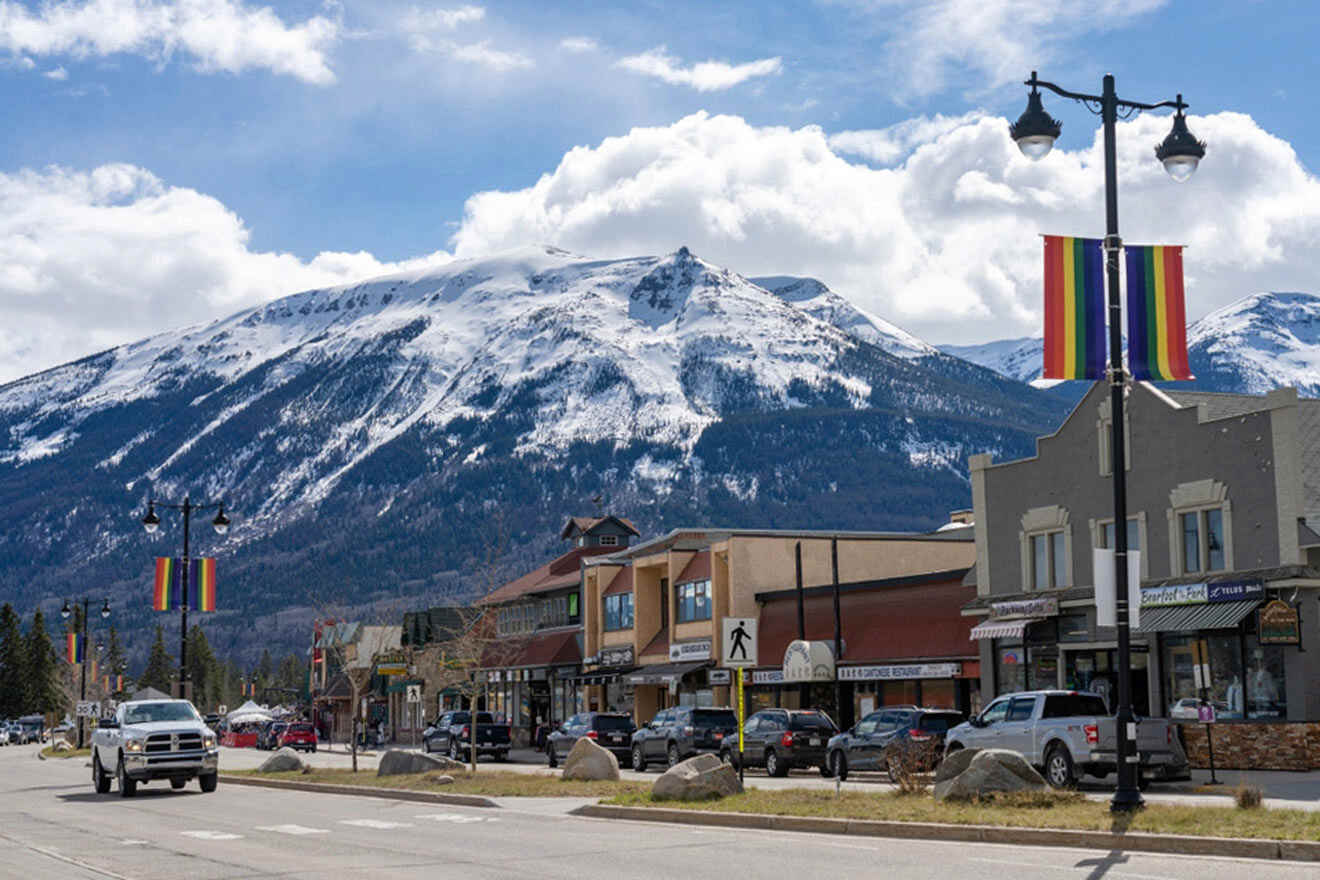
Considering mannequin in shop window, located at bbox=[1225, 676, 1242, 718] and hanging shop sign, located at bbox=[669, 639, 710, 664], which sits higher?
hanging shop sign, located at bbox=[669, 639, 710, 664]

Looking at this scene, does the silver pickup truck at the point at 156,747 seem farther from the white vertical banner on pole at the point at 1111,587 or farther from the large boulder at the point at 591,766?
the white vertical banner on pole at the point at 1111,587


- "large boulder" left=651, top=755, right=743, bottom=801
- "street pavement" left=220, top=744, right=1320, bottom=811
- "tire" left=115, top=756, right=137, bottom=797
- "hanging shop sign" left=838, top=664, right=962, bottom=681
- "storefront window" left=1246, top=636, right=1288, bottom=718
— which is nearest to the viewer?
"street pavement" left=220, top=744, right=1320, bottom=811

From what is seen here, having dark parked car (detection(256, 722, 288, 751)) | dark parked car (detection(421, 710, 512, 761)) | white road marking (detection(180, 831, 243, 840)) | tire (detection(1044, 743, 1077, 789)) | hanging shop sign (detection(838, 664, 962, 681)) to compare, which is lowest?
dark parked car (detection(256, 722, 288, 751))

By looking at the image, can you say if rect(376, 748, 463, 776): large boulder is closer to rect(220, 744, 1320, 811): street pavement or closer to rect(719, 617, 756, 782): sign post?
rect(220, 744, 1320, 811): street pavement

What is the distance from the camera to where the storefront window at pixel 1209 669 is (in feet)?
120

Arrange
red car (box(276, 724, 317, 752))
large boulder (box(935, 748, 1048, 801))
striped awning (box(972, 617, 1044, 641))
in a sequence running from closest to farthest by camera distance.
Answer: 1. large boulder (box(935, 748, 1048, 801))
2. striped awning (box(972, 617, 1044, 641))
3. red car (box(276, 724, 317, 752))

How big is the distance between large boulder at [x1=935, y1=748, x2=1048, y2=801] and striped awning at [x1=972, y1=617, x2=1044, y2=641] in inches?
808

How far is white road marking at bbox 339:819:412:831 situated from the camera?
78.3 ft

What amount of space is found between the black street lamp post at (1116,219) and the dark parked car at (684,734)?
20865mm

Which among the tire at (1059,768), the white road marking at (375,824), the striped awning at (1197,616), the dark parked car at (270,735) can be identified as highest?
the striped awning at (1197,616)

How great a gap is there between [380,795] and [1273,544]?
20.2m

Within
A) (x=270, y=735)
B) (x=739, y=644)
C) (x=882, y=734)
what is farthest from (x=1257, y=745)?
(x=270, y=735)

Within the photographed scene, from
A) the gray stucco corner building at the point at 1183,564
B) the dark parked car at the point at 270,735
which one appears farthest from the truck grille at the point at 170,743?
the dark parked car at the point at 270,735

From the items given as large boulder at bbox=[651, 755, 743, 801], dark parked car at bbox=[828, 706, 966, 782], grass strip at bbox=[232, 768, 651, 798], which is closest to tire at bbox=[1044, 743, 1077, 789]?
dark parked car at bbox=[828, 706, 966, 782]
